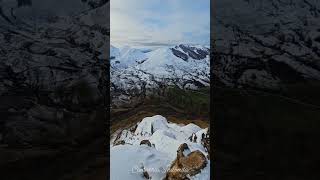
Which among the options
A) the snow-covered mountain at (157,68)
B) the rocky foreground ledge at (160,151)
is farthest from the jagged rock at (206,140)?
the snow-covered mountain at (157,68)

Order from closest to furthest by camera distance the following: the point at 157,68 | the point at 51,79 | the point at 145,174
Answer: the point at 51,79 → the point at 145,174 → the point at 157,68

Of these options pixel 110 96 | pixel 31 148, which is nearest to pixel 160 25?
pixel 110 96

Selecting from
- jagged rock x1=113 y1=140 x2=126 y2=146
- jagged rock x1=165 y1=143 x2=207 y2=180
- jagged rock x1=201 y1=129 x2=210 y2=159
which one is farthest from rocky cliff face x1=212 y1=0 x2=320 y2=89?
jagged rock x1=113 y1=140 x2=126 y2=146

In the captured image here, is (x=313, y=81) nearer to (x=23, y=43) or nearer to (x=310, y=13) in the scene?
(x=310, y=13)

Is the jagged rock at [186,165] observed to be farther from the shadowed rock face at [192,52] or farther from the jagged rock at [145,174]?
the shadowed rock face at [192,52]

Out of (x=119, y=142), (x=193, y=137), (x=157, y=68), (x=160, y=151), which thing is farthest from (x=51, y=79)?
(x=193, y=137)

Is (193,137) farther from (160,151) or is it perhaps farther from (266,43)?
(266,43)

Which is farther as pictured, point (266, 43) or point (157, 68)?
point (157, 68)
